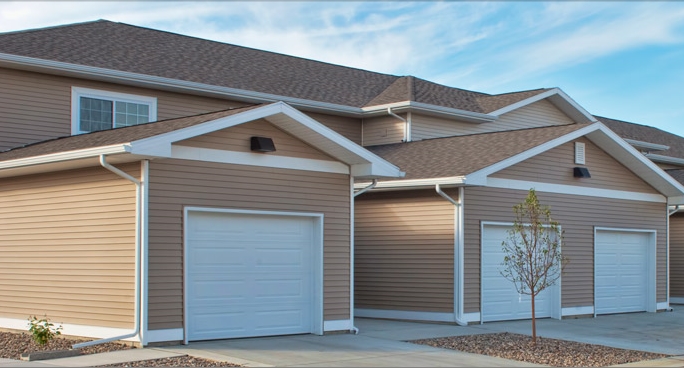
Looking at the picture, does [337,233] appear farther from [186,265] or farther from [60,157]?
[60,157]

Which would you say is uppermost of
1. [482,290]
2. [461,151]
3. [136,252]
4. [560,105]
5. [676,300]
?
[560,105]

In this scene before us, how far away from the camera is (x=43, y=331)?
40.7 feet

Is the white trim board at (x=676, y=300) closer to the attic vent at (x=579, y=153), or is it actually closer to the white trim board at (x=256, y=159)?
the attic vent at (x=579, y=153)

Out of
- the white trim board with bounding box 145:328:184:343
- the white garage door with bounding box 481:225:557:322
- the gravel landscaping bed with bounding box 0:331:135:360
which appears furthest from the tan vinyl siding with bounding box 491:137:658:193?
the gravel landscaping bed with bounding box 0:331:135:360

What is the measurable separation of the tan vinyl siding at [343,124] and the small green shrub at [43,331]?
9000 millimetres

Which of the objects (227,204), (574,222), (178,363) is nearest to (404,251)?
(574,222)

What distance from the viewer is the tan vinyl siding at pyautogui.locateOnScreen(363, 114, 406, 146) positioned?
21062 mm

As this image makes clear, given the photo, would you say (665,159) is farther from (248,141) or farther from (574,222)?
(248,141)

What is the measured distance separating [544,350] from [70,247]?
751cm

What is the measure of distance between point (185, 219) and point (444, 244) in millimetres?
6037

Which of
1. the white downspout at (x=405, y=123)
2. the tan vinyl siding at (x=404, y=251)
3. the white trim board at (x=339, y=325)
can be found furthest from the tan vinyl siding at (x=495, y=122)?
the white trim board at (x=339, y=325)

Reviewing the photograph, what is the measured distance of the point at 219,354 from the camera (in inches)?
464

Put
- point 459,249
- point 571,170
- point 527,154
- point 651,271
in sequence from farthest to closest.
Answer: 1. point 651,271
2. point 571,170
3. point 527,154
4. point 459,249

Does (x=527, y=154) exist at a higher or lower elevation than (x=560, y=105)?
lower
